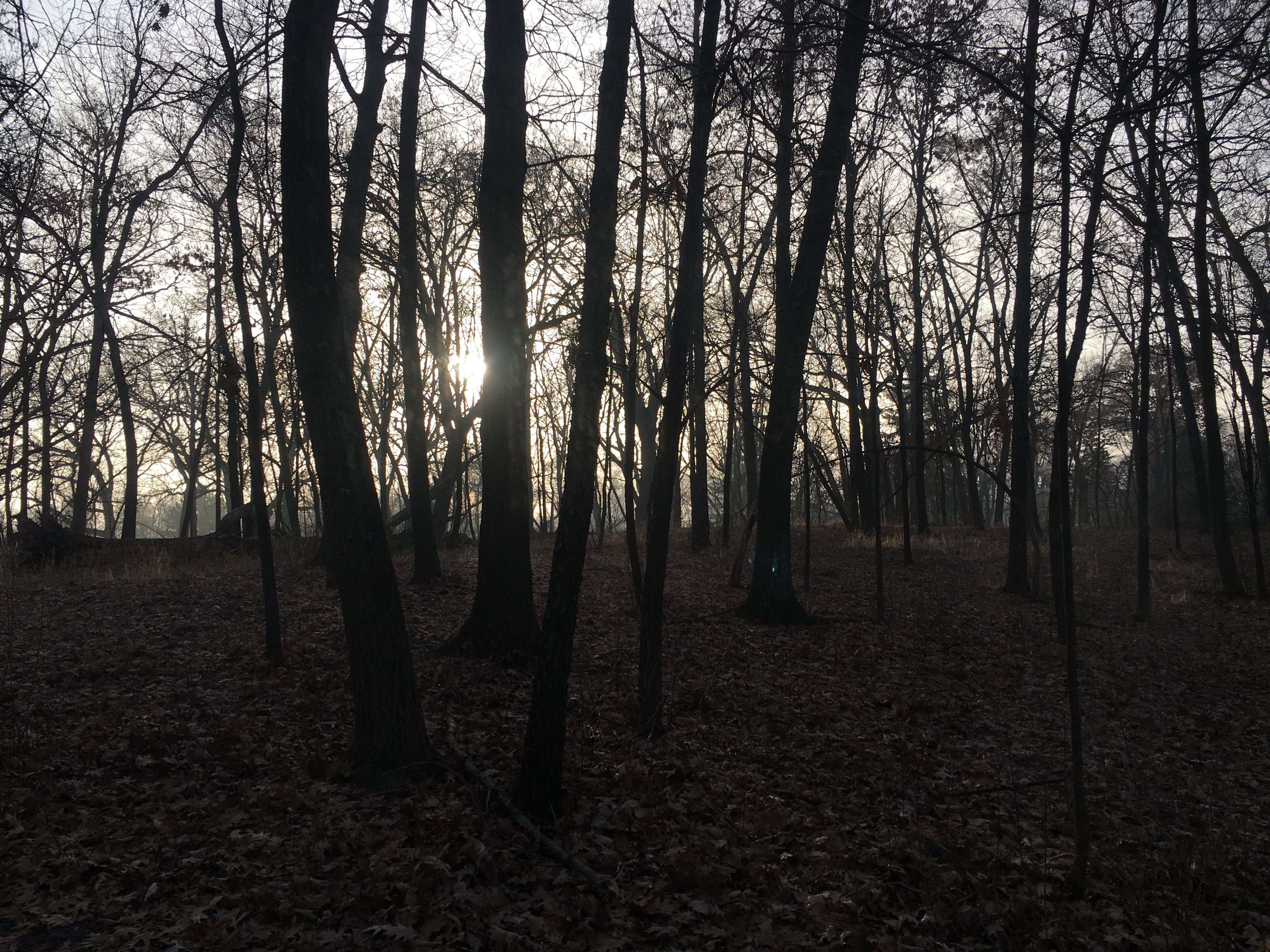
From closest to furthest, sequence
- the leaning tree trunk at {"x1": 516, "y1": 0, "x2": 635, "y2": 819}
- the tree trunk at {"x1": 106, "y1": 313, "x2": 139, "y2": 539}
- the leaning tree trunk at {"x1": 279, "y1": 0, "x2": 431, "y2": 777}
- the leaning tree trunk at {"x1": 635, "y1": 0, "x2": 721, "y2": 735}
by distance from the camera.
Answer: the leaning tree trunk at {"x1": 516, "y1": 0, "x2": 635, "y2": 819}, the leaning tree trunk at {"x1": 279, "y1": 0, "x2": 431, "y2": 777}, the leaning tree trunk at {"x1": 635, "y1": 0, "x2": 721, "y2": 735}, the tree trunk at {"x1": 106, "y1": 313, "x2": 139, "y2": 539}

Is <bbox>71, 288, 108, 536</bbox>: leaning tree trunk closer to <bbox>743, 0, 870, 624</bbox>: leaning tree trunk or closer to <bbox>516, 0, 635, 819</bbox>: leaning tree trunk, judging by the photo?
<bbox>743, 0, 870, 624</bbox>: leaning tree trunk

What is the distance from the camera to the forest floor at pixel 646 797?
3.98 meters

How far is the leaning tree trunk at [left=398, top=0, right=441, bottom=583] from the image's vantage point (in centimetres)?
1105

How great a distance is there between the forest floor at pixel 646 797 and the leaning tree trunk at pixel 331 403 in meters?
0.64

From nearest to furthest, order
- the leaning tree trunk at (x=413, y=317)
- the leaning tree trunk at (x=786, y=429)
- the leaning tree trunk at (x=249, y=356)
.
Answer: the leaning tree trunk at (x=249, y=356) → the leaning tree trunk at (x=786, y=429) → the leaning tree trunk at (x=413, y=317)

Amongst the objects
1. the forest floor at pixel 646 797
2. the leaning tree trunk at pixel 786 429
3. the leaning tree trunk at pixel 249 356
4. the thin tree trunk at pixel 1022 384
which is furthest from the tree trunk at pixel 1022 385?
the leaning tree trunk at pixel 249 356

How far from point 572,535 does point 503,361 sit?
345cm

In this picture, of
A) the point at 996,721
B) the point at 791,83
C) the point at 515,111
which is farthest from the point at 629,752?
the point at 515,111

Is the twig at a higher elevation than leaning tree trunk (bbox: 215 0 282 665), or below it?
below

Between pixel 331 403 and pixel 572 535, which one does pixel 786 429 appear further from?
pixel 331 403

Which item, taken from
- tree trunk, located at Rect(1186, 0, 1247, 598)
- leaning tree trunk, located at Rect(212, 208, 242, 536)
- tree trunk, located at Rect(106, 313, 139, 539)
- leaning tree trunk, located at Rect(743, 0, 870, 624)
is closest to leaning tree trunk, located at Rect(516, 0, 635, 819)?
leaning tree trunk, located at Rect(212, 208, 242, 536)

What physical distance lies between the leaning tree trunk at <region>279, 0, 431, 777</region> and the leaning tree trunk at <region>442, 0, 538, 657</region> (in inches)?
97.0

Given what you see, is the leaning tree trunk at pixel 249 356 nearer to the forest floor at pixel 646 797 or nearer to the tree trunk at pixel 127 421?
the forest floor at pixel 646 797

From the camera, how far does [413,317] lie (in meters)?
11.6
